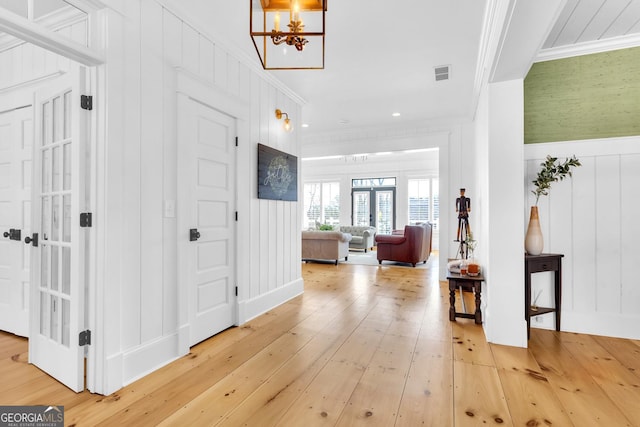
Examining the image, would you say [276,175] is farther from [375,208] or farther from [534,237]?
[375,208]

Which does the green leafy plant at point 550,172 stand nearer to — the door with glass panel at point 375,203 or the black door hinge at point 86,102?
the black door hinge at point 86,102

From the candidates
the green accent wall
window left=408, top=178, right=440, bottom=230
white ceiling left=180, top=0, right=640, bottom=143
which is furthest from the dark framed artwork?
window left=408, top=178, right=440, bottom=230

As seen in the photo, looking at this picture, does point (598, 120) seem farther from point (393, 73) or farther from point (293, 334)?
point (293, 334)

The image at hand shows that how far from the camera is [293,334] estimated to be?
296 centimetres

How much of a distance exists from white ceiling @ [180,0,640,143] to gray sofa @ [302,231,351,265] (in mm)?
2809

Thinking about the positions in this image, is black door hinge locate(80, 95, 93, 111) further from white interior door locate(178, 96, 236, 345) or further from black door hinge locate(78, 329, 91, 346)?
black door hinge locate(78, 329, 91, 346)

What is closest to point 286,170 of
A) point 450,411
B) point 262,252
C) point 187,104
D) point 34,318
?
point 262,252

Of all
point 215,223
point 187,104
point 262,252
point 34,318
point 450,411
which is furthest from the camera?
point 262,252

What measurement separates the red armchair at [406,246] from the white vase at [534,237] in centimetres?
361

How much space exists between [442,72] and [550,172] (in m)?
1.65

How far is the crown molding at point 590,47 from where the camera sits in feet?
9.32

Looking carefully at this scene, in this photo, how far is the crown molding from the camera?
2.84 m

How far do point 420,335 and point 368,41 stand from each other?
278 centimetres

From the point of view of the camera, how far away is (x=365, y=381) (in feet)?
6.99
